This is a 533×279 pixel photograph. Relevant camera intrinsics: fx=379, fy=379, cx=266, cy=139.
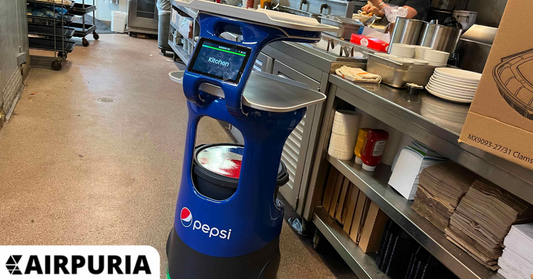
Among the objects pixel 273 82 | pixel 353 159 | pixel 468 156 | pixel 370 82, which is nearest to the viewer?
pixel 468 156

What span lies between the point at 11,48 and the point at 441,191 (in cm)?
329

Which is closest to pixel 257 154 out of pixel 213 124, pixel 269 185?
pixel 269 185

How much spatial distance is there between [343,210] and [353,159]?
26 centimetres

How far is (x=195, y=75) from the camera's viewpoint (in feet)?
3.89

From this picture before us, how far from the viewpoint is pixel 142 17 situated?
6.79 m

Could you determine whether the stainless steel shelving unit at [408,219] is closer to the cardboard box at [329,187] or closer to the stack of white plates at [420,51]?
the cardboard box at [329,187]

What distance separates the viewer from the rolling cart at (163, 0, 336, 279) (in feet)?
3.79

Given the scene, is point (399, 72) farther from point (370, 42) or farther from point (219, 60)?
point (219, 60)

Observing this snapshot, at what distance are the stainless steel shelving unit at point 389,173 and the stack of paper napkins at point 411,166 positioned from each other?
0.13 feet

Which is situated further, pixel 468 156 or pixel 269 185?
pixel 269 185

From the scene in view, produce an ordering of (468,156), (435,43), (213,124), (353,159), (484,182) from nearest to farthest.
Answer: (468,156), (484,182), (353,159), (435,43), (213,124)

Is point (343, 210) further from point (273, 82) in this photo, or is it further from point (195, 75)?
point (195, 75)

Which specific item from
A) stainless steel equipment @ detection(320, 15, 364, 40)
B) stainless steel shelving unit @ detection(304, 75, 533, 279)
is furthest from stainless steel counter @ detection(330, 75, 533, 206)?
stainless steel equipment @ detection(320, 15, 364, 40)

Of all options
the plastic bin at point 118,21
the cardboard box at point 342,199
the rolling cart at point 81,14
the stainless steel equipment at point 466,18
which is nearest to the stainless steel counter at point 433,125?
the cardboard box at point 342,199
